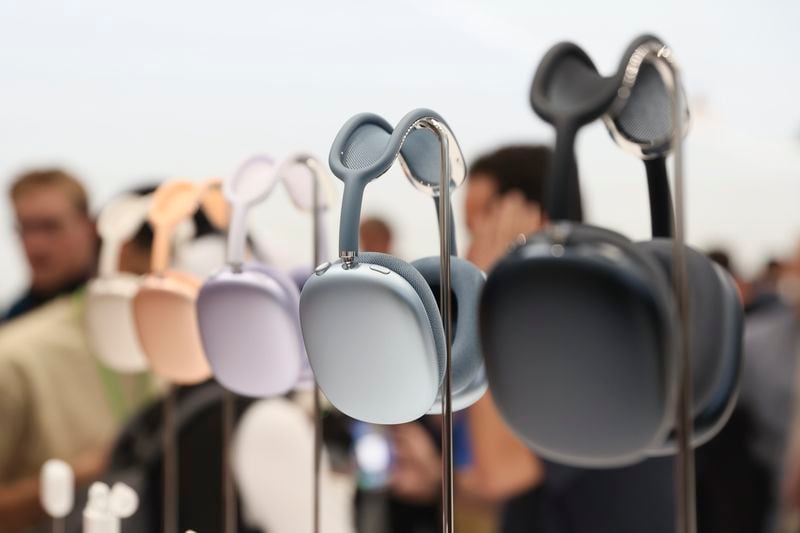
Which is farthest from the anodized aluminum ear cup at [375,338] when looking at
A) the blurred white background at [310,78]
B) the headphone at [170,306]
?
the blurred white background at [310,78]

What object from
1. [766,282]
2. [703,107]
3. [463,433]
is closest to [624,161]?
[703,107]

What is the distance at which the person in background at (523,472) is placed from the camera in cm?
148

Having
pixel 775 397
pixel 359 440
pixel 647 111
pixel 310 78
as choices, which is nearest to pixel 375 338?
pixel 647 111

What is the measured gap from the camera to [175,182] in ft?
3.02

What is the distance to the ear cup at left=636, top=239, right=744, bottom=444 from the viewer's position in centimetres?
52

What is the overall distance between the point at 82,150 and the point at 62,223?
189 millimetres

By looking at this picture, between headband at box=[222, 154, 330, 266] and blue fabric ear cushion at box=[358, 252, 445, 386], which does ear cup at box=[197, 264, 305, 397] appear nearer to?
headband at box=[222, 154, 330, 266]

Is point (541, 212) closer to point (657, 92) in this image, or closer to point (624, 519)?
point (624, 519)

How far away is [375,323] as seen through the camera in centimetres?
57

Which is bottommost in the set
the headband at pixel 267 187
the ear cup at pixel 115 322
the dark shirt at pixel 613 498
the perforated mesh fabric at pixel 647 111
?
the dark shirt at pixel 613 498

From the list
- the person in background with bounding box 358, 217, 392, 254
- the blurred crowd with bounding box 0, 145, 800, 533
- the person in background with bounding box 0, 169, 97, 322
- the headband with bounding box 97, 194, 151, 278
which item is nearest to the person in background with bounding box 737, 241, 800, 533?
the blurred crowd with bounding box 0, 145, 800, 533

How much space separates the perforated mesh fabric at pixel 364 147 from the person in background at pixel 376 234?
1261 mm

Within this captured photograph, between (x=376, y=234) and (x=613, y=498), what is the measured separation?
2.83ft

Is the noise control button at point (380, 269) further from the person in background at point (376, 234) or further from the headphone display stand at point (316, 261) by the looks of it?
the person in background at point (376, 234)
